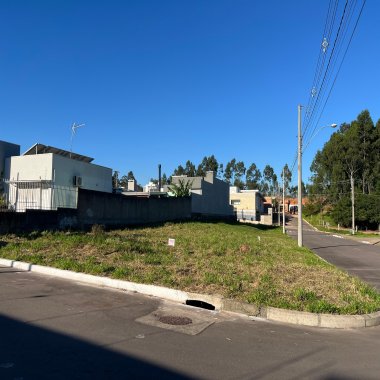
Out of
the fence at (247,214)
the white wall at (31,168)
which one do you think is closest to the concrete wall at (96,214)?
the white wall at (31,168)

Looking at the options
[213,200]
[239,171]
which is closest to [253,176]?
[239,171]

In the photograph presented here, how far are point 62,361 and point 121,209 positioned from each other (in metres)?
19.1

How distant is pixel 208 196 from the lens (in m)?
51.0

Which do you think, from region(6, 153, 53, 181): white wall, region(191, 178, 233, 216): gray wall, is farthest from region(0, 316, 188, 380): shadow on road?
region(191, 178, 233, 216): gray wall

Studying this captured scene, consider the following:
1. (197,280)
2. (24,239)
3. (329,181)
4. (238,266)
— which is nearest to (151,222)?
(24,239)

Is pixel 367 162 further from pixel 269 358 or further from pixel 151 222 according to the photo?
pixel 269 358

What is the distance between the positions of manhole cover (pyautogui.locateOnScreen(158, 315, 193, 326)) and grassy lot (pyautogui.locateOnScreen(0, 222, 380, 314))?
4.94 ft

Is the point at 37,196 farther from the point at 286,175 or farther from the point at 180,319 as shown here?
the point at 286,175

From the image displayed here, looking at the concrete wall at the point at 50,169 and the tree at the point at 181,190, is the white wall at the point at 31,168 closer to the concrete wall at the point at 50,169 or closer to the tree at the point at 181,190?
the concrete wall at the point at 50,169

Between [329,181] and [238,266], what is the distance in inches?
3394

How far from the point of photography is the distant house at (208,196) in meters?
46.8

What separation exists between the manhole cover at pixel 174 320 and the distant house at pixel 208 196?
3520 centimetres

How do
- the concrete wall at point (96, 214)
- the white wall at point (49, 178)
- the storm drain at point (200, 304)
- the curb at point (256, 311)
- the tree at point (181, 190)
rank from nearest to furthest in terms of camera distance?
1. the curb at point (256, 311)
2. the storm drain at point (200, 304)
3. the concrete wall at point (96, 214)
4. the white wall at point (49, 178)
5. the tree at point (181, 190)

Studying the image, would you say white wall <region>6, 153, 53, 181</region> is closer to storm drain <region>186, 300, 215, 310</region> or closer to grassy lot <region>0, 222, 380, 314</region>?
grassy lot <region>0, 222, 380, 314</region>
